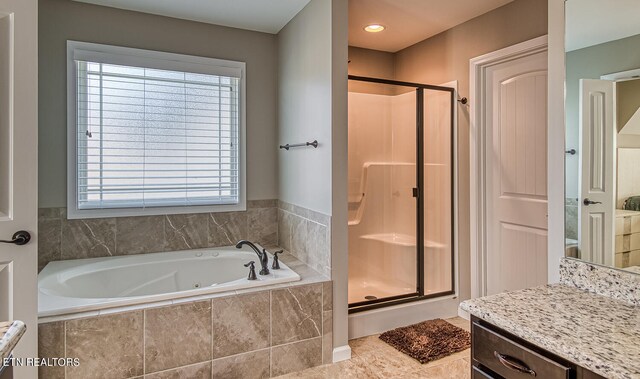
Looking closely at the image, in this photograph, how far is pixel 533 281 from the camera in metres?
2.72

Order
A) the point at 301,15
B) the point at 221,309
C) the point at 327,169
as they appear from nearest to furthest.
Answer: the point at 221,309
the point at 327,169
the point at 301,15

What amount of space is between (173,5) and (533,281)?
10.9ft

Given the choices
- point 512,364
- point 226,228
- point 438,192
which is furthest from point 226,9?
point 512,364

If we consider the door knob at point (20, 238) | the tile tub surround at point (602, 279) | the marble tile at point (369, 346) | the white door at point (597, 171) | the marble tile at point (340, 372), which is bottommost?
the marble tile at point (340, 372)

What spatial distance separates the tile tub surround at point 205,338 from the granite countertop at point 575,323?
1.28 meters

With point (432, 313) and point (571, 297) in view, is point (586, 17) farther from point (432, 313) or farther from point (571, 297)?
point (432, 313)

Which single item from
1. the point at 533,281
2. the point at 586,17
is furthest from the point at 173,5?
the point at 533,281

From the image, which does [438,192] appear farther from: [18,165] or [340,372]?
[18,165]

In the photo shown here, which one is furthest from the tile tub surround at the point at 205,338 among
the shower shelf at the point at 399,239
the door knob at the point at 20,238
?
the shower shelf at the point at 399,239

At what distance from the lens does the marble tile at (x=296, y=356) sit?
7.59ft

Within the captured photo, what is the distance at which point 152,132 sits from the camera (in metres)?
3.03

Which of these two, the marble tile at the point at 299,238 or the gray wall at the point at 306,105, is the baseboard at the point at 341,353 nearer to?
the marble tile at the point at 299,238

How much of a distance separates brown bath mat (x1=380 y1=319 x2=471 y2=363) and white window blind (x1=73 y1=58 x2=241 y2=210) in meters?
1.73

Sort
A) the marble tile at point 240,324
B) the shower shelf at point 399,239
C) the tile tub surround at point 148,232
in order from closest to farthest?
the marble tile at point 240,324, the tile tub surround at point 148,232, the shower shelf at point 399,239
